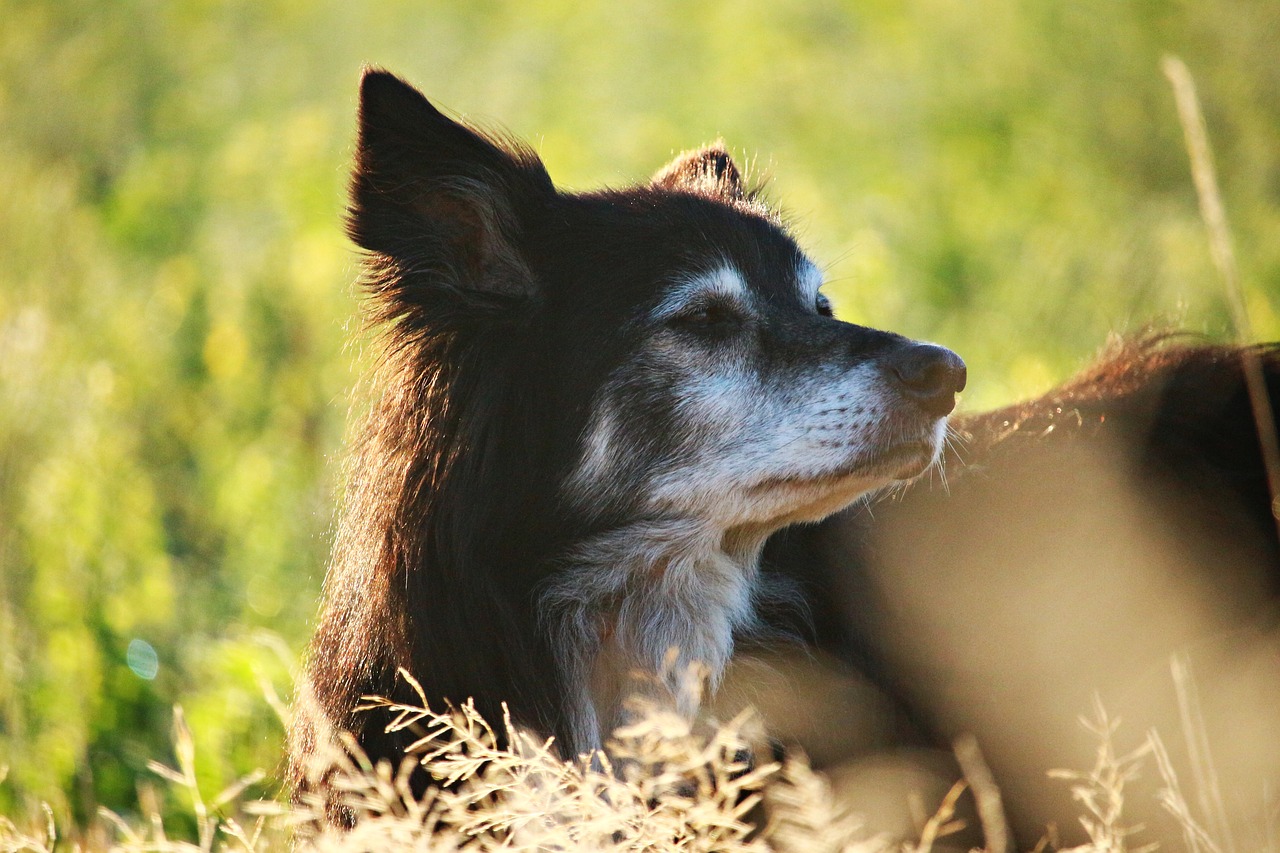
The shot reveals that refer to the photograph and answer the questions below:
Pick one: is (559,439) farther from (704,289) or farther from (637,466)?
(704,289)

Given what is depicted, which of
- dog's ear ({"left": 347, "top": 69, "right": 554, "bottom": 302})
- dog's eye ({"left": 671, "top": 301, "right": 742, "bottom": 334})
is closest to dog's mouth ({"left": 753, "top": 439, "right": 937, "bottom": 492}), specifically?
dog's eye ({"left": 671, "top": 301, "right": 742, "bottom": 334})

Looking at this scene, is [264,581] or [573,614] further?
[264,581]

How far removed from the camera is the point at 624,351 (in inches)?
118

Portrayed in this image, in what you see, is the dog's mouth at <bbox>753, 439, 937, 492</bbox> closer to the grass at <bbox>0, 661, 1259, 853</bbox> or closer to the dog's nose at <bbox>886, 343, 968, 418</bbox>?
the dog's nose at <bbox>886, 343, 968, 418</bbox>

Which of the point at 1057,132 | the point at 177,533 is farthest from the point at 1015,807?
the point at 1057,132

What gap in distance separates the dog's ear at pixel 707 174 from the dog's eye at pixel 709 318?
0.57 meters

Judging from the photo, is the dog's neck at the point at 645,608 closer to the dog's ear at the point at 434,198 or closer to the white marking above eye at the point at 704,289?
the white marking above eye at the point at 704,289

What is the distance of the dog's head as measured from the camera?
2889mm

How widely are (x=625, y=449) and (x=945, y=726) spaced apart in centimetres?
105

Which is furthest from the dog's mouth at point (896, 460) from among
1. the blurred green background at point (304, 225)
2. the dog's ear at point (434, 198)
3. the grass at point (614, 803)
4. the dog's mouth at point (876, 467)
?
the blurred green background at point (304, 225)

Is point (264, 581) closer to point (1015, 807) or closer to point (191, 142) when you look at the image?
point (1015, 807)

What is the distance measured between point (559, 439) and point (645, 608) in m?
→ 0.50

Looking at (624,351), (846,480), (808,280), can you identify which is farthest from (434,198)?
(846,480)

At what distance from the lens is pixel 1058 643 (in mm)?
3102
